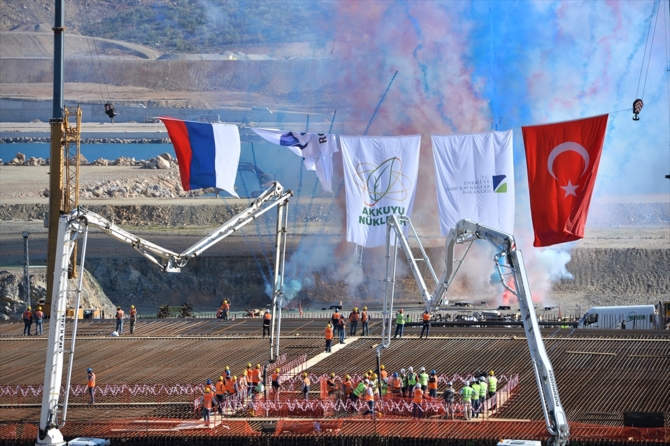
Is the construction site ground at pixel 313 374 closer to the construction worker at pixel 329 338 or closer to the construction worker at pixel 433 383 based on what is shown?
the construction worker at pixel 329 338

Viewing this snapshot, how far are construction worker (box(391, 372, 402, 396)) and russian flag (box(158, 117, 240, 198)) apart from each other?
32.0 ft

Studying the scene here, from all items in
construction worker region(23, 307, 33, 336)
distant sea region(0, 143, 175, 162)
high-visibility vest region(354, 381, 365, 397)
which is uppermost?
distant sea region(0, 143, 175, 162)

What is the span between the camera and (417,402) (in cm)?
4166

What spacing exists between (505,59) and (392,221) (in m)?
52.9

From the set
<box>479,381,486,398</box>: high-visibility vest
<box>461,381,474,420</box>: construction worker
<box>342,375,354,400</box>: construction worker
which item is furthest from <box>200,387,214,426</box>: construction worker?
<box>479,381,486,398</box>: high-visibility vest

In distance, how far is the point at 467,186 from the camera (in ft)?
178

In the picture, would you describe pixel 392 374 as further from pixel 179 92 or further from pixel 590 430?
pixel 179 92

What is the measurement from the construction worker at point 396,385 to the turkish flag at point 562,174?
23.9 ft

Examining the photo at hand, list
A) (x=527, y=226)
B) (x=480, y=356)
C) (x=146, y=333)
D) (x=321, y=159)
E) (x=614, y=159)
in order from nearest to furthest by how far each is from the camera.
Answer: (x=480, y=356) → (x=321, y=159) → (x=146, y=333) → (x=527, y=226) → (x=614, y=159)

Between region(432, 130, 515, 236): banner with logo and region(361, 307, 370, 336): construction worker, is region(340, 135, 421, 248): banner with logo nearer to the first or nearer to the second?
region(432, 130, 515, 236): banner with logo

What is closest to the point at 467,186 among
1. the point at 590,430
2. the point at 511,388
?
the point at 511,388

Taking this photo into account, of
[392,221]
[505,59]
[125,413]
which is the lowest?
[125,413]

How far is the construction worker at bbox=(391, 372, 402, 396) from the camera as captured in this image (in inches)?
1730

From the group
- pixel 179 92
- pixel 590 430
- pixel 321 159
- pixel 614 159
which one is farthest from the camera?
pixel 179 92
